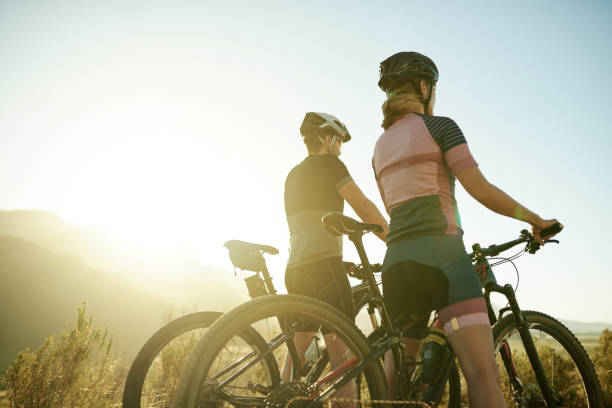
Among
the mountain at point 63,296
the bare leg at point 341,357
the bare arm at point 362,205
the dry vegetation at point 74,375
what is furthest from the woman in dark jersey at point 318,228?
the mountain at point 63,296

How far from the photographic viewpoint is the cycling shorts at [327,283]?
2406 millimetres

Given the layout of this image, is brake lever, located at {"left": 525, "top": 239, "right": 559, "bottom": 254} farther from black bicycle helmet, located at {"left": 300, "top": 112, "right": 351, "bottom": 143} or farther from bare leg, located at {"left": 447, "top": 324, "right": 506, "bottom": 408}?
black bicycle helmet, located at {"left": 300, "top": 112, "right": 351, "bottom": 143}

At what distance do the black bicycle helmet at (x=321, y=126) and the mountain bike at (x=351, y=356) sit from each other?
4.06ft

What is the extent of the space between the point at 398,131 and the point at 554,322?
2.24 m

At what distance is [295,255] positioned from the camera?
8.57 ft

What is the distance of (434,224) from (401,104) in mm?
795

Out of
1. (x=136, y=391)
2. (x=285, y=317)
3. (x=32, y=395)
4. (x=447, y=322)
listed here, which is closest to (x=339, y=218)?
(x=285, y=317)

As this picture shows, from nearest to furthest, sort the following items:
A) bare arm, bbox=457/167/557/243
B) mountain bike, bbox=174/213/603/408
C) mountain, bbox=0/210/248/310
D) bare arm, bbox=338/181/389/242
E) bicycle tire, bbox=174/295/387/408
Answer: bicycle tire, bbox=174/295/387/408, mountain bike, bbox=174/213/603/408, bare arm, bbox=457/167/557/243, bare arm, bbox=338/181/389/242, mountain, bbox=0/210/248/310

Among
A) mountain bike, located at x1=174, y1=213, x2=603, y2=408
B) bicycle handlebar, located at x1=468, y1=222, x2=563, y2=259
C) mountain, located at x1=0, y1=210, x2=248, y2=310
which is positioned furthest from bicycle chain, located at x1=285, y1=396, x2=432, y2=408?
mountain, located at x1=0, y1=210, x2=248, y2=310

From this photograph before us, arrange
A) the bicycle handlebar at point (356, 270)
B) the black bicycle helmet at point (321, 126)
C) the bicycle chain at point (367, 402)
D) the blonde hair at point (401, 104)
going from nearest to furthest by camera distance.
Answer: the bicycle chain at point (367, 402) < the blonde hair at point (401, 104) < the black bicycle helmet at point (321, 126) < the bicycle handlebar at point (356, 270)

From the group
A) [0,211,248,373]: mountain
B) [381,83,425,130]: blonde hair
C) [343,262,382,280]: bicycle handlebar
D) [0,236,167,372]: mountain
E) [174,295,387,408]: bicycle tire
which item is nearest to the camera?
[174,295,387,408]: bicycle tire

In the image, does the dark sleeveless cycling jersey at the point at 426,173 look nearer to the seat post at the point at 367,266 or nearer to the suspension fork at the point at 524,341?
Result: the seat post at the point at 367,266

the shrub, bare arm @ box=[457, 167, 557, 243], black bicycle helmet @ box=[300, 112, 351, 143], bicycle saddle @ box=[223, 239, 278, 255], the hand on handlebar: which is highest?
black bicycle helmet @ box=[300, 112, 351, 143]

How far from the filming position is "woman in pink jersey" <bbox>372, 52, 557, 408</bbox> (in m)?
1.69
